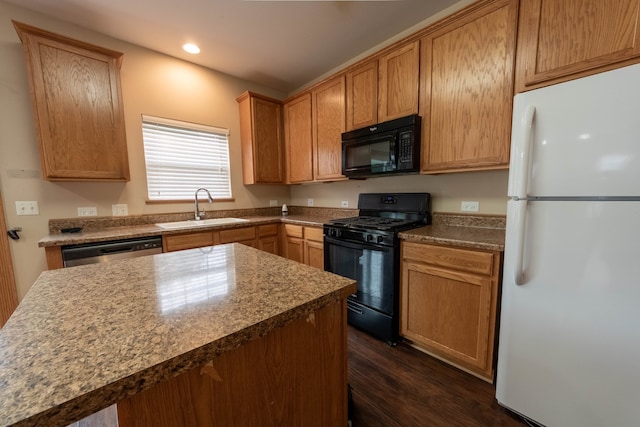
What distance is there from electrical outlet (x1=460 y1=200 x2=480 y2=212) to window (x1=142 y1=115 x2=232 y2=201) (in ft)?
8.93

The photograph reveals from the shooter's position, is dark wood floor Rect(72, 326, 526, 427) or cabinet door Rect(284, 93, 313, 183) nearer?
dark wood floor Rect(72, 326, 526, 427)

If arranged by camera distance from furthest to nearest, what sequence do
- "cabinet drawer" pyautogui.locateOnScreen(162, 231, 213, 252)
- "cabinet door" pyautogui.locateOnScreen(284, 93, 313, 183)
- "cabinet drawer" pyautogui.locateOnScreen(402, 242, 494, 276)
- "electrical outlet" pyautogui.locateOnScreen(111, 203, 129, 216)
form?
1. "cabinet door" pyautogui.locateOnScreen(284, 93, 313, 183)
2. "electrical outlet" pyautogui.locateOnScreen(111, 203, 129, 216)
3. "cabinet drawer" pyautogui.locateOnScreen(162, 231, 213, 252)
4. "cabinet drawer" pyautogui.locateOnScreen(402, 242, 494, 276)

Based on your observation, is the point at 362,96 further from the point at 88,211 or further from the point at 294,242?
the point at 88,211

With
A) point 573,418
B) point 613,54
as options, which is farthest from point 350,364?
point 613,54

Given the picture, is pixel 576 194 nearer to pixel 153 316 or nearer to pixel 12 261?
pixel 153 316

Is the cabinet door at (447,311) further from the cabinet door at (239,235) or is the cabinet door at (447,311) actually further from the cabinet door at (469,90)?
→ the cabinet door at (239,235)

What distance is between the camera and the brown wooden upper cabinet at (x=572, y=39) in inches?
47.0

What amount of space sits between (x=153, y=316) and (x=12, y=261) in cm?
254

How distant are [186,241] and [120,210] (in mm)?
809

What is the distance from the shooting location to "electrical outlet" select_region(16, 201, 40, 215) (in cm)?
205

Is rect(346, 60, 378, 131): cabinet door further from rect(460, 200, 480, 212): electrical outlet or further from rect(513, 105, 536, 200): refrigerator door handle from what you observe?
rect(513, 105, 536, 200): refrigerator door handle

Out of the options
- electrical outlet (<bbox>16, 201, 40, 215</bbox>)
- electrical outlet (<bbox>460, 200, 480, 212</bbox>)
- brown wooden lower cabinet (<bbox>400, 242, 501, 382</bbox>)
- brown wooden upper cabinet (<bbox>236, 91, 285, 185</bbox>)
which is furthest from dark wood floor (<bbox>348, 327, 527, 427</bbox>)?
electrical outlet (<bbox>16, 201, 40, 215</bbox>)

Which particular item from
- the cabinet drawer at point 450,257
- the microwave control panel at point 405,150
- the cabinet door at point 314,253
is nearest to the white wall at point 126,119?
the cabinet door at point 314,253

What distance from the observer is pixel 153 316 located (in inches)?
25.7
